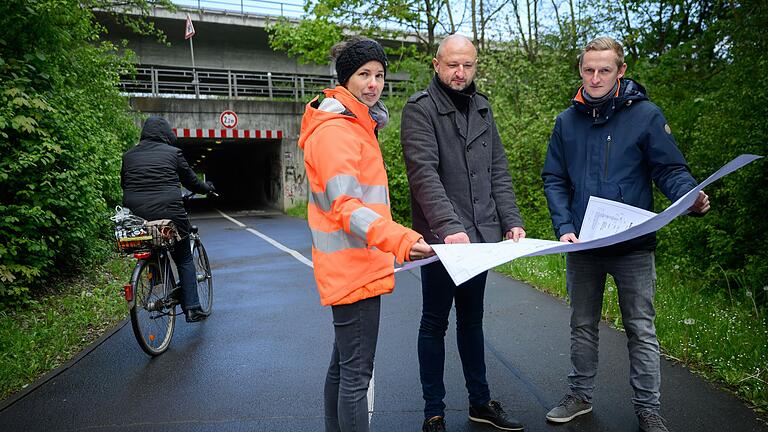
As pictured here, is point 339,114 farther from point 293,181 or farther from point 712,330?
point 293,181

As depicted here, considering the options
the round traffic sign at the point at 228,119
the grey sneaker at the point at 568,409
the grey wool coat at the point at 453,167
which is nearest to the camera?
the grey wool coat at the point at 453,167

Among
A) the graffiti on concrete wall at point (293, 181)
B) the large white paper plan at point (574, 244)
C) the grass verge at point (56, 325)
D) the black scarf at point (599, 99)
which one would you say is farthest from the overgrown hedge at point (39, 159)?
the graffiti on concrete wall at point (293, 181)

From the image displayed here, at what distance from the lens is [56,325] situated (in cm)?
557

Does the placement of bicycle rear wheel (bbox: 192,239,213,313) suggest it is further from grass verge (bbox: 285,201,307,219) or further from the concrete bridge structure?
the concrete bridge structure

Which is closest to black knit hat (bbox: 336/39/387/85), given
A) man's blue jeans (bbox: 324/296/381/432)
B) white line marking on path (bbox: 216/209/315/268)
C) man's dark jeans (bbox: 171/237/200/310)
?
man's blue jeans (bbox: 324/296/381/432)

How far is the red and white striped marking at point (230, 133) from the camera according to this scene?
20844 mm

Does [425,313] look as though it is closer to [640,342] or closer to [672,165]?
[640,342]

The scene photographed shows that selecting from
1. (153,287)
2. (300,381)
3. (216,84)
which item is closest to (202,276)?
(153,287)

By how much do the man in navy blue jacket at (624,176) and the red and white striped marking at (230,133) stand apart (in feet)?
63.4

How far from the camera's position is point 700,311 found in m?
5.22

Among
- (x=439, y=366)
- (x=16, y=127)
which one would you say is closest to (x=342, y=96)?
(x=439, y=366)

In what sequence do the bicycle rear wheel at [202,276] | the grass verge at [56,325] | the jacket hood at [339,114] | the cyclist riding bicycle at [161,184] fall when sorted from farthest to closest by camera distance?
the bicycle rear wheel at [202,276] < the cyclist riding bicycle at [161,184] < the grass verge at [56,325] < the jacket hood at [339,114]

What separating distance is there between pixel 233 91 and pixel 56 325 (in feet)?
72.8

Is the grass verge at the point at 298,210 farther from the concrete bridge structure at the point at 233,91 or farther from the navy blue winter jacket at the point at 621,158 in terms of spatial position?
the navy blue winter jacket at the point at 621,158
